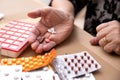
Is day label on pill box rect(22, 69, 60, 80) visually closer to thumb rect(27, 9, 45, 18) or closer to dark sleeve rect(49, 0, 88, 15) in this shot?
thumb rect(27, 9, 45, 18)

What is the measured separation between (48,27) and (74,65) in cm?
20

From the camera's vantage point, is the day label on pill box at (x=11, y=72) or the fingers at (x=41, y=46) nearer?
the day label on pill box at (x=11, y=72)

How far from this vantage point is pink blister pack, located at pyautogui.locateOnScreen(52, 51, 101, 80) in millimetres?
641

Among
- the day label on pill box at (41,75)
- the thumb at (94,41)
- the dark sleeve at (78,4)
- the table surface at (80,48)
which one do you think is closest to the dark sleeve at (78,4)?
the dark sleeve at (78,4)

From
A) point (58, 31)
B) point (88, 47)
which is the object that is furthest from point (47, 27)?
point (88, 47)

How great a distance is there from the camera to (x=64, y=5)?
96 centimetres

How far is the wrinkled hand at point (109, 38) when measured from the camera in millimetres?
752

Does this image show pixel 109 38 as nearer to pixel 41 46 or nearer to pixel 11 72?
pixel 41 46

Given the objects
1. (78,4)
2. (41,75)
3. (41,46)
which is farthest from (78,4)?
(41,75)

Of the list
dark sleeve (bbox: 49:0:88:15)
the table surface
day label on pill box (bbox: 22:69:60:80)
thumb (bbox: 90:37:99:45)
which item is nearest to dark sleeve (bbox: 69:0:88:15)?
dark sleeve (bbox: 49:0:88:15)

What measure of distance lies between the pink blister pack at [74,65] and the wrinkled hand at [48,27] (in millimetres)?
77

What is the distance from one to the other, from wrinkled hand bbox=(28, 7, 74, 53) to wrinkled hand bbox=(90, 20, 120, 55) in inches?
4.0

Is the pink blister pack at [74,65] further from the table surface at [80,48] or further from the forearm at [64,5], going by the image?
the forearm at [64,5]

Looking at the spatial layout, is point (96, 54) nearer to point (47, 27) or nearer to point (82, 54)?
point (82, 54)
